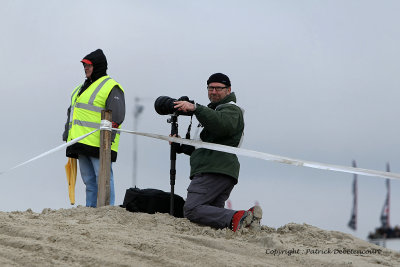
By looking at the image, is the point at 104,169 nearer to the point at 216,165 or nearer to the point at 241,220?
the point at 216,165

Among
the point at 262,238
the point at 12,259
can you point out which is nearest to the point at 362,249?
the point at 262,238

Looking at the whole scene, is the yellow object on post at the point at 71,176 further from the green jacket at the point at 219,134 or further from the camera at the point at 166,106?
the green jacket at the point at 219,134

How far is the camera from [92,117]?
28.1 ft

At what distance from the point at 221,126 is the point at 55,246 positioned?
2202 mm

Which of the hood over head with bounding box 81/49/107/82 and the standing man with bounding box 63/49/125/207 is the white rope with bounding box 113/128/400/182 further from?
the hood over head with bounding box 81/49/107/82

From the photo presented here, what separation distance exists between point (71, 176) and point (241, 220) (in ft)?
9.97

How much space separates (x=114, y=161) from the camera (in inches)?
335

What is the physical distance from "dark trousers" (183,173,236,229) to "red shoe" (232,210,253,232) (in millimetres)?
52

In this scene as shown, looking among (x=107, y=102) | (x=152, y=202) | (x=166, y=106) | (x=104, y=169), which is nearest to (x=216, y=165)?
(x=166, y=106)

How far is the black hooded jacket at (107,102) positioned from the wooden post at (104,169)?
0.73ft

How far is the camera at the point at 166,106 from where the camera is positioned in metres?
6.96

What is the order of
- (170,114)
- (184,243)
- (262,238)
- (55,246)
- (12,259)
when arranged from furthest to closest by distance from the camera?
(170,114), (262,238), (184,243), (55,246), (12,259)

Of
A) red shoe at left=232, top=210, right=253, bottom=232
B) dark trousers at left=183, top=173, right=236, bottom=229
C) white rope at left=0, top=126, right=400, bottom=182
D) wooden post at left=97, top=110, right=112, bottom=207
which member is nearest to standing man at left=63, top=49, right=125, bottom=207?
wooden post at left=97, top=110, right=112, bottom=207

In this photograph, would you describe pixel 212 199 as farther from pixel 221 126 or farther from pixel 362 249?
pixel 362 249
